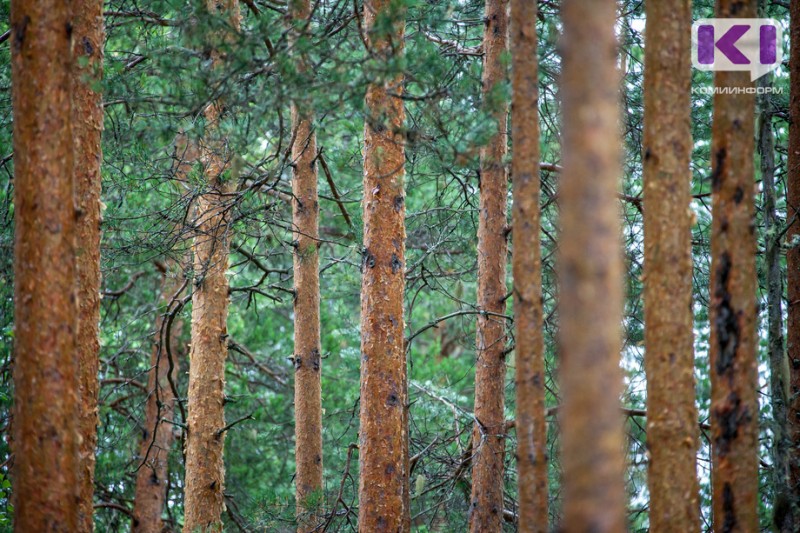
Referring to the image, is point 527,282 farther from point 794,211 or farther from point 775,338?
point 794,211

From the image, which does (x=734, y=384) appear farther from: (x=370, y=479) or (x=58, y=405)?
(x=58, y=405)

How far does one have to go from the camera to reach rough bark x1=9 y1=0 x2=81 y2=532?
472cm

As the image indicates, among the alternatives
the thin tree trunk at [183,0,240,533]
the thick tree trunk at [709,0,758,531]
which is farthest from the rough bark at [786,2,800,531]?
the thin tree trunk at [183,0,240,533]

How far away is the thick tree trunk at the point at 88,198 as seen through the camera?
237 inches

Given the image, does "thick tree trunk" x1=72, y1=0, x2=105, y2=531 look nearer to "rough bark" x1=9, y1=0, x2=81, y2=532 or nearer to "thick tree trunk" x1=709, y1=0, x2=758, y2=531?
"rough bark" x1=9, y1=0, x2=81, y2=532

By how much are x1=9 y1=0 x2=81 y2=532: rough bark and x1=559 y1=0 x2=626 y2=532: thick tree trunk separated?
300 cm

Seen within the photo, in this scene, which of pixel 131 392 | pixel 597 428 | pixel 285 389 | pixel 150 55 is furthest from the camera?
pixel 285 389

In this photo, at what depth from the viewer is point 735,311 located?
4938 mm

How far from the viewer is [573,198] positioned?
3.28 m

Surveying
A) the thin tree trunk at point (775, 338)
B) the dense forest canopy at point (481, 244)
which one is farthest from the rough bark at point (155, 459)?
the thin tree trunk at point (775, 338)

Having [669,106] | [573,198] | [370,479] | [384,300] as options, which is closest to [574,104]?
[573,198]

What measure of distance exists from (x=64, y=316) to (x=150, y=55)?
2.72m

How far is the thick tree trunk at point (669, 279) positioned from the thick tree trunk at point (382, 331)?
7.91 ft

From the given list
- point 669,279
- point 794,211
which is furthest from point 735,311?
point 794,211
